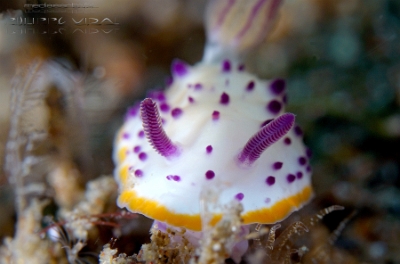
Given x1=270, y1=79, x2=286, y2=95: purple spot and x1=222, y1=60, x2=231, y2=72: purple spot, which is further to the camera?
x1=222, y1=60, x2=231, y2=72: purple spot

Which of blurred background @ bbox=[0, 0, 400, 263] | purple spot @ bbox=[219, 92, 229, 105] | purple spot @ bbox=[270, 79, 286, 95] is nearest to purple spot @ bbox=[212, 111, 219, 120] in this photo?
purple spot @ bbox=[219, 92, 229, 105]

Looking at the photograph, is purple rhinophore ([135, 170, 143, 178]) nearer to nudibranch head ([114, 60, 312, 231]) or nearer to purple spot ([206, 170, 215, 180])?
nudibranch head ([114, 60, 312, 231])

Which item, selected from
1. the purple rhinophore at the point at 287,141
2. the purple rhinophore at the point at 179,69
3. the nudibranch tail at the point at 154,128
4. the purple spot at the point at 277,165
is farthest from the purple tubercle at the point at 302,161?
the purple rhinophore at the point at 179,69

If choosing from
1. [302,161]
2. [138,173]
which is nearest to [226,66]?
Result: [302,161]

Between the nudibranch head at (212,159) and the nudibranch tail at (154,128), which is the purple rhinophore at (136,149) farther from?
the nudibranch tail at (154,128)

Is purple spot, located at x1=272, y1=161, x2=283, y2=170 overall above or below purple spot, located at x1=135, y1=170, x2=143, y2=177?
above

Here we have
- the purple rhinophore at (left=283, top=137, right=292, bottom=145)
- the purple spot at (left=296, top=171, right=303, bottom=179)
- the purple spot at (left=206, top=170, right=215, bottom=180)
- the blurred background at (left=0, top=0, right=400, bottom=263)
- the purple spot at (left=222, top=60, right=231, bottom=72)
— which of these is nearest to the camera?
the purple spot at (left=206, top=170, right=215, bottom=180)

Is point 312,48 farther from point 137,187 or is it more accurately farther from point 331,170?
point 137,187
